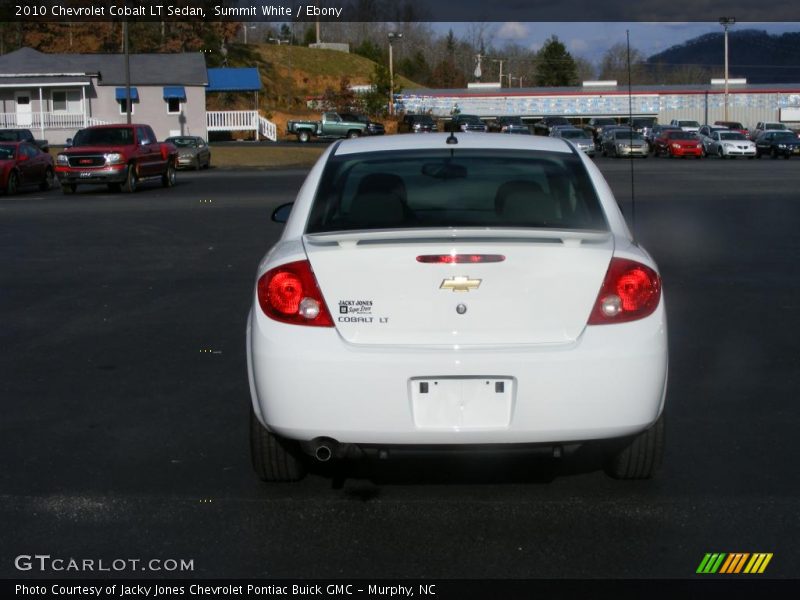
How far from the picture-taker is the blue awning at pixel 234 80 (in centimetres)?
8300

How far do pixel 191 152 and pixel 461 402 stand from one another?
4277cm

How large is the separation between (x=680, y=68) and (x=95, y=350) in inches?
7024

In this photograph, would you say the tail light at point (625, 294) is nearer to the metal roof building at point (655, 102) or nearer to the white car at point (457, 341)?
the white car at point (457, 341)

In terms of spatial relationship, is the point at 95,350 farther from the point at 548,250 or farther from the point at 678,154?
the point at 678,154

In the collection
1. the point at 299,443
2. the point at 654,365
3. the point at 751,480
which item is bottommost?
the point at 751,480

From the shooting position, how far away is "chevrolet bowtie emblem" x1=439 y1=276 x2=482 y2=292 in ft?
16.0

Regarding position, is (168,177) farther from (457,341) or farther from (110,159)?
(457,341)

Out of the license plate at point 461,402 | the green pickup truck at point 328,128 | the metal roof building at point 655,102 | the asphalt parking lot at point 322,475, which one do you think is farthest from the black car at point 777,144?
the license plate at point 461,402

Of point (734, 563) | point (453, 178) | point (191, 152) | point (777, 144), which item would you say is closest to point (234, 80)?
point (191, 152)

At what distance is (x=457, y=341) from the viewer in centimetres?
484

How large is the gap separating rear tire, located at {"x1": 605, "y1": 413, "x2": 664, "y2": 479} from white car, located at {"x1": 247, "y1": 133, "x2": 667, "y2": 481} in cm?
31

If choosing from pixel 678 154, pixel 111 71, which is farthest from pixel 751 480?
pixel 111 71

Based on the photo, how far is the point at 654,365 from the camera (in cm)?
493

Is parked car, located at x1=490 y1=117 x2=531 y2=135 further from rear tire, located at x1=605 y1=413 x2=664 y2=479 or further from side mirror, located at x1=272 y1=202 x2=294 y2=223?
rear tire, located at x1=605 y1=413 x2=664 y2=479
